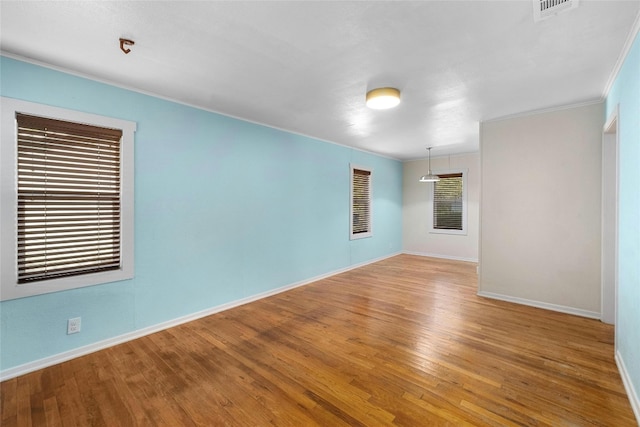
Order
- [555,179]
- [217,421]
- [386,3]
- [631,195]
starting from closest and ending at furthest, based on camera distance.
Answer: [386,3] < [217,421] < [631,195] < [555,179]

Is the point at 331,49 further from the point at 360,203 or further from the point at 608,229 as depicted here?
the point at 360,203

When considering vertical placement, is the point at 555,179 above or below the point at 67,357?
above

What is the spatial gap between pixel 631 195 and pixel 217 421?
3.32m

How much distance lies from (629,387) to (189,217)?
167 inches

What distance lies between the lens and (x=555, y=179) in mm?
3627

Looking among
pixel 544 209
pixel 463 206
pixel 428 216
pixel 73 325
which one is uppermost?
pixel 463 206

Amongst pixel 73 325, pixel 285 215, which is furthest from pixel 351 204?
pixel 73 325

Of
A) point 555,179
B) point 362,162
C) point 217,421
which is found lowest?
point 217,421

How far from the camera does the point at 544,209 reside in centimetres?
370

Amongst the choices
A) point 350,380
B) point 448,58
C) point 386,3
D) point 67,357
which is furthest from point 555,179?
point 67,357

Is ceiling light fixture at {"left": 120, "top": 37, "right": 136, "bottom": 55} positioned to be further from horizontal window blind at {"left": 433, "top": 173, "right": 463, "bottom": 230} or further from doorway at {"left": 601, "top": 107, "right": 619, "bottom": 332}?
horizontal window blind at {"left": 433, "top": 173, "right": 463, "bottom": 230}

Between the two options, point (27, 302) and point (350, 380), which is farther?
point (27, 302)

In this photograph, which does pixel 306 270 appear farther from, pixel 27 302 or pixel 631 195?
pixel 631 195

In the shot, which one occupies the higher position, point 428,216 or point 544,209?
point 544,209
